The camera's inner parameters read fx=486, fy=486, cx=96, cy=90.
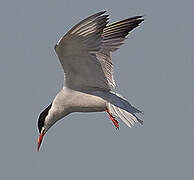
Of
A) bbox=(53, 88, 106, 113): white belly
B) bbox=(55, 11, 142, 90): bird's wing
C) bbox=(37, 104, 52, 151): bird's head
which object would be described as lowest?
bbox=(37, 104, 52, 151): bird's head

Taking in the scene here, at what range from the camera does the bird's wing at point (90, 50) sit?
7.51 metres

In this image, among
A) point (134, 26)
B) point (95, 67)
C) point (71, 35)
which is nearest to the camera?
point (71, 35)

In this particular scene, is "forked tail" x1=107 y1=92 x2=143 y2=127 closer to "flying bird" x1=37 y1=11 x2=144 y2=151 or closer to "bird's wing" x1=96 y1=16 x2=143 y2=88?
"flying bird" x1=37 y1=11 x2=144 y2=151

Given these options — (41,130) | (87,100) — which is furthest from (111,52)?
(41,130)

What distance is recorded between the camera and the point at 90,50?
796 centimetres

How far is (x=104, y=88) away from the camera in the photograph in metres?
8.93

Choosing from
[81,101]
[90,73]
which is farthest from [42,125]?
[90,73]

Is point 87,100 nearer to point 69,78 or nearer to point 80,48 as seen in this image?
point 69,78

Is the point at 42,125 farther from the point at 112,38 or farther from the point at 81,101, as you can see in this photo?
the point at 112,38

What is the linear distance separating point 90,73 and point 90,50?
76cm

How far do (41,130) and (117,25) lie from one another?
103 inches

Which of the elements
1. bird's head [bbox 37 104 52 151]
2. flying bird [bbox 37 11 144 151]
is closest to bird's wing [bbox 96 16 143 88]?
flying bird [bbox 37 11 144 151]

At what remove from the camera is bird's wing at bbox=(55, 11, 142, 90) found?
7508mm

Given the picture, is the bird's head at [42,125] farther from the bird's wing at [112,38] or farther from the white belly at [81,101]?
the bird's wing at [112,38]
